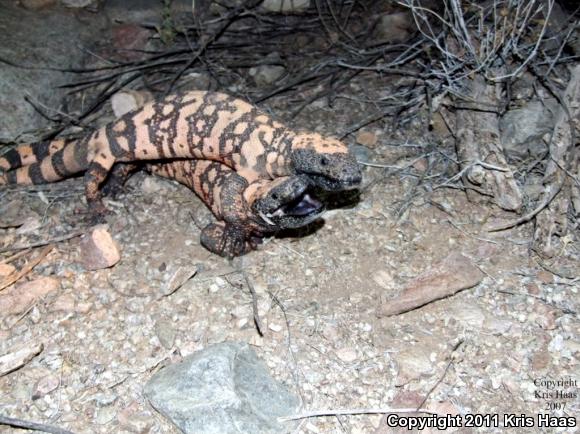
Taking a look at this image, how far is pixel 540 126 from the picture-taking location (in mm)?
2752

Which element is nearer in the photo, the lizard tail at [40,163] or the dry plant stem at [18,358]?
the dry plant stem at [18,358]

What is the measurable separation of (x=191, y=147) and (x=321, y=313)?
997 mm

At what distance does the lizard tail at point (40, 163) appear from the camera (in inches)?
117

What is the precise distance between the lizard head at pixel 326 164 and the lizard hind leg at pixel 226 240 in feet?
1.37

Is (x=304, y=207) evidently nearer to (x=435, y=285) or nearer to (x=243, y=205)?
(x=243, y=205)

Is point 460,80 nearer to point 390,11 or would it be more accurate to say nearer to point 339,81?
point 339,81

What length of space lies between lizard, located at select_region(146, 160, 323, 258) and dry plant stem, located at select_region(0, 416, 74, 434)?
0.95 m

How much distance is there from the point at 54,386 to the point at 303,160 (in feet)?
4.15

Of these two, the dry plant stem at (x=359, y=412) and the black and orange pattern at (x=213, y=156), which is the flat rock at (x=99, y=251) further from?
the dry plant stem at (x=359, y=412)

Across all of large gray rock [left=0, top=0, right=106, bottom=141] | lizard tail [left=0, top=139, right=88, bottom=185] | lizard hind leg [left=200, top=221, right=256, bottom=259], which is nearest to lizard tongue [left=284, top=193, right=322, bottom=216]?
lizard hind leg [left=200, top=221, right=256, bottom=259]

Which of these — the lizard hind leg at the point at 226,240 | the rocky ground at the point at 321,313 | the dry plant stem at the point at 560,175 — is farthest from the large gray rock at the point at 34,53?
the dry plant stem at the point at 560,175

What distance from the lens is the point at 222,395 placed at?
6.49 ft

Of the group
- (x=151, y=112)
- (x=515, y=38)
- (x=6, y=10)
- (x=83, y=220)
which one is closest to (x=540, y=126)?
(x=515, y=38)

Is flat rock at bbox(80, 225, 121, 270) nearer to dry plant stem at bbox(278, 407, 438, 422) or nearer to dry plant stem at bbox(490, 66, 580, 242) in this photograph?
dry plant stem at bbox(278, 407, 438, 422)
